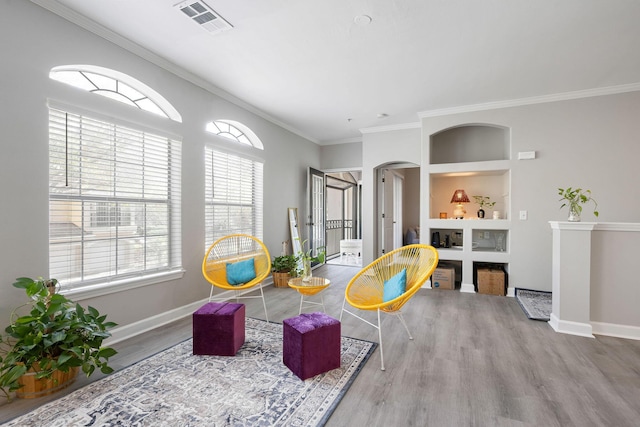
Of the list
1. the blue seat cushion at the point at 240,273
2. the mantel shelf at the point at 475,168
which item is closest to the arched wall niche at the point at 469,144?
the mantel shelf at the point at 475,168

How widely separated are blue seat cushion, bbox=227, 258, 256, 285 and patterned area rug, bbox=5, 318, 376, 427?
3.14ft

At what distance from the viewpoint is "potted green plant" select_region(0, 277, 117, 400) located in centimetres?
178

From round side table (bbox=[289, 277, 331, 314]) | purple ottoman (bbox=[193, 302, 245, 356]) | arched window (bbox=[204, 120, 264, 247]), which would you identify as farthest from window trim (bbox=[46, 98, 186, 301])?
round side table (bbox=[289, 277, 331, 314])

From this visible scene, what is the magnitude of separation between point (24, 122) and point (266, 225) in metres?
3.13

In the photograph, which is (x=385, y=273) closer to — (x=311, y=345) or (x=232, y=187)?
(x=311, y=345)

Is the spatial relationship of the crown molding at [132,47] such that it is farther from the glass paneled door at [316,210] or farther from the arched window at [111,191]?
the glass paneled door at [316,210]

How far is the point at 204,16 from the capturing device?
236 cm

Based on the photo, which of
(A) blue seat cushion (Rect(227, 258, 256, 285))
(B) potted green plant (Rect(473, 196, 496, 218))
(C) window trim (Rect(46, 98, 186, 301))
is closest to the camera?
(C) window trim (Rect(46, 98, 186, 301))

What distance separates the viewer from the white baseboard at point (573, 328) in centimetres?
283

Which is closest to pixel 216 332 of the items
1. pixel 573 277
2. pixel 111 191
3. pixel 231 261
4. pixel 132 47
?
pixel 231 261

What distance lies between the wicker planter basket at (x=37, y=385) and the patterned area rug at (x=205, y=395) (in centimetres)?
14

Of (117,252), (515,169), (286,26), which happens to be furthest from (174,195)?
(515,169)

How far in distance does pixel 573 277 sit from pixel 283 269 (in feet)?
12.1

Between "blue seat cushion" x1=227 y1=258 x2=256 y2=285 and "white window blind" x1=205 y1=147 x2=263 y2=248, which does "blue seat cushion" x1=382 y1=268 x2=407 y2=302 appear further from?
"white window blind" x1=205 y1=147 x2=263 y2=248
